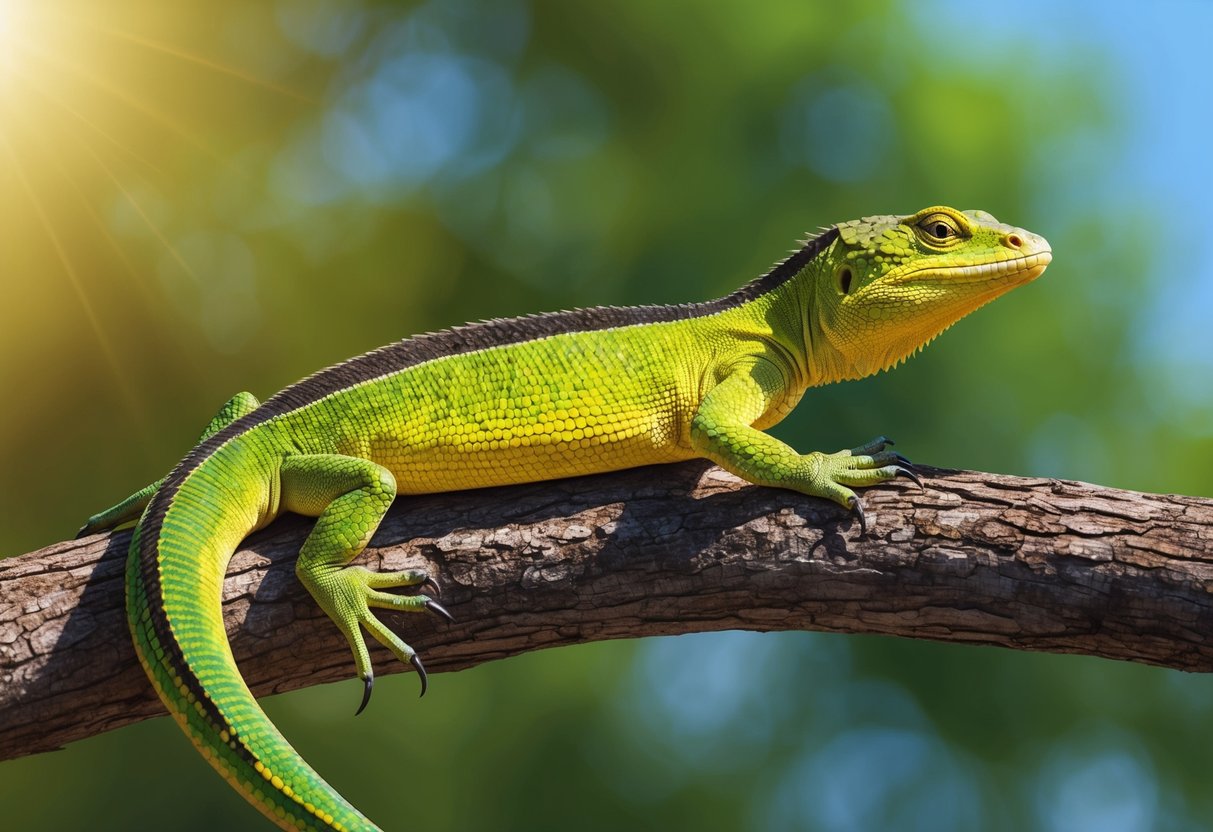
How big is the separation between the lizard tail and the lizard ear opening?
256 centimetres

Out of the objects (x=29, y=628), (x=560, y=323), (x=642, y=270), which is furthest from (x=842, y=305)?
(x=642, y=270)

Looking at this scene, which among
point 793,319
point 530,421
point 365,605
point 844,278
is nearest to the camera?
point 365,605

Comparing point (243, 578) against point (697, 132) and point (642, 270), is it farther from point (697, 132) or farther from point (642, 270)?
point (697, 132)

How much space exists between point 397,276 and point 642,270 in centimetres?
240

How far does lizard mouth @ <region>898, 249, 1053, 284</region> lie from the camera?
4.54 m

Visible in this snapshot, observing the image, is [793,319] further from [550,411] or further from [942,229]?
[550,411]

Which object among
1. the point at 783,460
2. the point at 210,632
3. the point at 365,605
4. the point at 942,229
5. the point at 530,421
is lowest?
the point at 365,605

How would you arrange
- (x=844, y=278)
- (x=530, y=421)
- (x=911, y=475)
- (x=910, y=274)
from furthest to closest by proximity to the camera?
(x=844, y=278)
(x=910, y=274)
(x=530, y=421)
(x=911, y=475)

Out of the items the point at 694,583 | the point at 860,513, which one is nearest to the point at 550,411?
the point at 694,583

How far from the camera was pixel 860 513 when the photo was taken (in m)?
4.19

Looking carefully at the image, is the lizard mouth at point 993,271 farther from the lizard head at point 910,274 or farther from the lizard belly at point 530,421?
the lizard belly at point 530,421

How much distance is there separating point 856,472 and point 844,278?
95 cm

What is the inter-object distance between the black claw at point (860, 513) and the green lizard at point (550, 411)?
0.6 inches

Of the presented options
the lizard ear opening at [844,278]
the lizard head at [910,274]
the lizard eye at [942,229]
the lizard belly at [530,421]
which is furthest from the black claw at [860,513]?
the lizard eye at [942,229]
